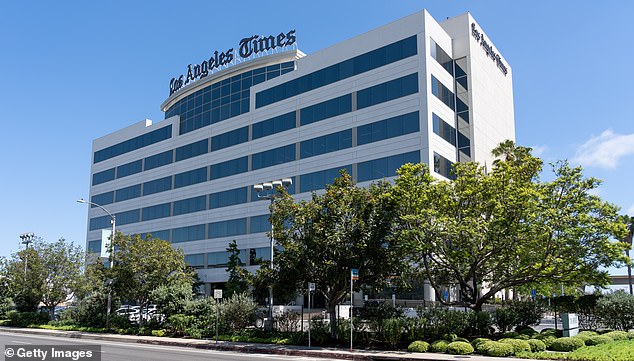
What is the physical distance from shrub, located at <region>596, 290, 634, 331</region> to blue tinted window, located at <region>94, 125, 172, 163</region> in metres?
55.8

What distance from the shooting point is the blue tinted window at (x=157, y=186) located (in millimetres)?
67750

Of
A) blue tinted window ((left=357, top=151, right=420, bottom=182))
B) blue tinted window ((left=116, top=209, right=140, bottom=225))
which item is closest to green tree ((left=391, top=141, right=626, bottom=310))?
blue tinted window ((left=357, top=151, right=420, bottom=182))

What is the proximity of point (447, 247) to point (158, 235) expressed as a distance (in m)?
49.9

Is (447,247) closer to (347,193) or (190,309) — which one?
(347,193)

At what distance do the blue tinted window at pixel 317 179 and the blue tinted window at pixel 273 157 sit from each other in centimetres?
290

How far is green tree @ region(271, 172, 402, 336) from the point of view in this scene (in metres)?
23.9

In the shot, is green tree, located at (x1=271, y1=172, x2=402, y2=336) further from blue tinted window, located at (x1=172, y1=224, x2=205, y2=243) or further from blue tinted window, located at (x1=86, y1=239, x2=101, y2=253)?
blue tinted window, located at (x1=86, y1=239, x2=101, y2=253)

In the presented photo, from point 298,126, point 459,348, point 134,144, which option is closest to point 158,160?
point 134,144

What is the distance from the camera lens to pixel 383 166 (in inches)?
1813

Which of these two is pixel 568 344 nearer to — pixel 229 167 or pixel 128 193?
pixel 229 167

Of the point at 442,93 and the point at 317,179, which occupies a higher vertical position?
the point at 442,93

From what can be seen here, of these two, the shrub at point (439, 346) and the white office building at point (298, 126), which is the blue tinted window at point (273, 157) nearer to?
the white office building at point (298, 126)

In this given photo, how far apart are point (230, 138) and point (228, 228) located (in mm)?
10116

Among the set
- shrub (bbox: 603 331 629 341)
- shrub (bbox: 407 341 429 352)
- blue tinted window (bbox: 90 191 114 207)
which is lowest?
shrub (bbox: 407 341 429 352)
